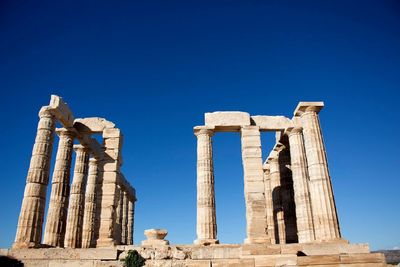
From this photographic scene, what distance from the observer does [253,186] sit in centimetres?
2022

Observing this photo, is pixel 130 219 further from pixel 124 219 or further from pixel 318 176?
pixel 318 176

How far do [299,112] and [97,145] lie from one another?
50.9 ft


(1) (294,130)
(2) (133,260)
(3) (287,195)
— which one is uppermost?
(1) (294,130)

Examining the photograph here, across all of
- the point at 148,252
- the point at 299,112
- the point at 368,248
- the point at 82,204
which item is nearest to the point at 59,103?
the point at 82,204

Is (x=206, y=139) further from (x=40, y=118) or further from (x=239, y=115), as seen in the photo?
(x=40, y=118)

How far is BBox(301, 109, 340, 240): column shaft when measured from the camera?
727 inches

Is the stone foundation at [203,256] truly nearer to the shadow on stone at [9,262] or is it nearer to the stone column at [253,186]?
the shadow on stone at [9,262]

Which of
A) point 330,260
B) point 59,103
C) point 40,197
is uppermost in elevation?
point 59,103

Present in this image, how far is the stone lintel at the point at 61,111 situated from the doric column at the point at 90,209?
6.80m

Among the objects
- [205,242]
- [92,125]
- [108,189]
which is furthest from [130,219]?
[205,242]

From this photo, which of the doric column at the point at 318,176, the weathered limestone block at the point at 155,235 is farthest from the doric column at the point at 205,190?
the doric column at the point at 318,176

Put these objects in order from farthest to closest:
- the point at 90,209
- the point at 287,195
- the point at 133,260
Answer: the point at 90,209 < the point at 287,195 < the point at 133,260

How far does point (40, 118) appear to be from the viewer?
774 inches

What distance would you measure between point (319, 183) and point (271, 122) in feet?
17.0
